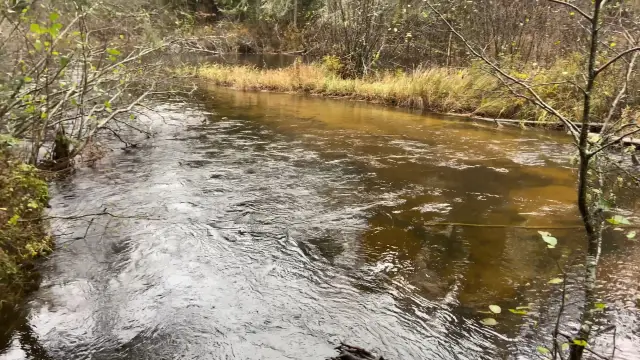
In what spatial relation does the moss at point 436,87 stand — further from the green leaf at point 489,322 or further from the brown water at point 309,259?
the green leaf at point 489,322

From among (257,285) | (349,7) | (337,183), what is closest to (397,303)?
(257,285)

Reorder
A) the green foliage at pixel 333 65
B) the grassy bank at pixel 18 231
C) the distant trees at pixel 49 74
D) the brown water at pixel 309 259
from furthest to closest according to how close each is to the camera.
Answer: the green foliage at pixel 333 65
the distant trees at pixel 49 74
the grassy bank at pixel 18 231
the brown water at pixel 309 259

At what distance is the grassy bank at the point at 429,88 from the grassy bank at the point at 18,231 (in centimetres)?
835

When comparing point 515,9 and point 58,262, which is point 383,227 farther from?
point 515,9

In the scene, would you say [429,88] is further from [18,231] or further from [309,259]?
[18,231]

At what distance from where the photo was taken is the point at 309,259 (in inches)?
Answer: 200

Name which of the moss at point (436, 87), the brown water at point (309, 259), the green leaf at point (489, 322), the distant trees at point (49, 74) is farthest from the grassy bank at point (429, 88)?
the distant trees at point (49, 74)

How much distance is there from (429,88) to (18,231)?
1175cm

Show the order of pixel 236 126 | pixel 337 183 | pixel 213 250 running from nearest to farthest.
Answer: pixel 213 250
pixel 337 183
pixel 236 126

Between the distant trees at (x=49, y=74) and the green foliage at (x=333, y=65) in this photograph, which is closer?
the distant trees at (x=49, y=74)

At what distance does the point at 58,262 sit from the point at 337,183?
421cm

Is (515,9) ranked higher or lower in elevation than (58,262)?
higher

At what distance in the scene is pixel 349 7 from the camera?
17.2 m

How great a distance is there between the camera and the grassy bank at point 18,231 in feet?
14.0
